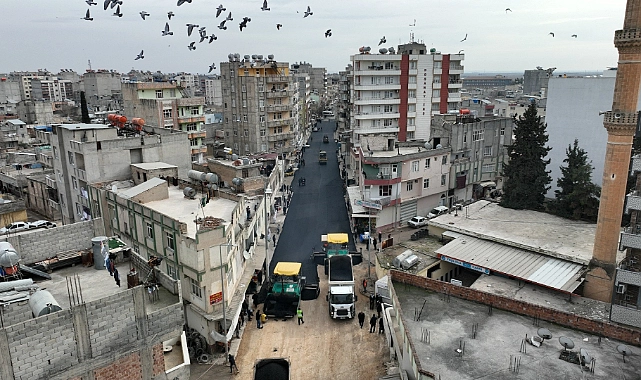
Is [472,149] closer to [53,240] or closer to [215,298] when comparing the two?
[215,298]

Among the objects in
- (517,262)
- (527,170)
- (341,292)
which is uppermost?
(527,170)

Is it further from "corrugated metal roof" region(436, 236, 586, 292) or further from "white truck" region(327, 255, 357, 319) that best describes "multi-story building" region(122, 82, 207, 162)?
"corrugated metal roof" region(436, 236, 586, 292)

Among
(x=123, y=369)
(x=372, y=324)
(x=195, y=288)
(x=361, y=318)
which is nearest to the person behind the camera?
(x=123, y=369)

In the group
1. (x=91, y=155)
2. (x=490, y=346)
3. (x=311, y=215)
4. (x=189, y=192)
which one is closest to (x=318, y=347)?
(x=490, y=346)

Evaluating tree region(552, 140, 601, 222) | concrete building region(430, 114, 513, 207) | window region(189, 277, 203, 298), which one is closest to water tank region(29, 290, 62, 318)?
window region(189, 277, 203, 298)

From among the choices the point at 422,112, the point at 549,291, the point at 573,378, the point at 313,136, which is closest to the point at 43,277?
the point at 573,378
